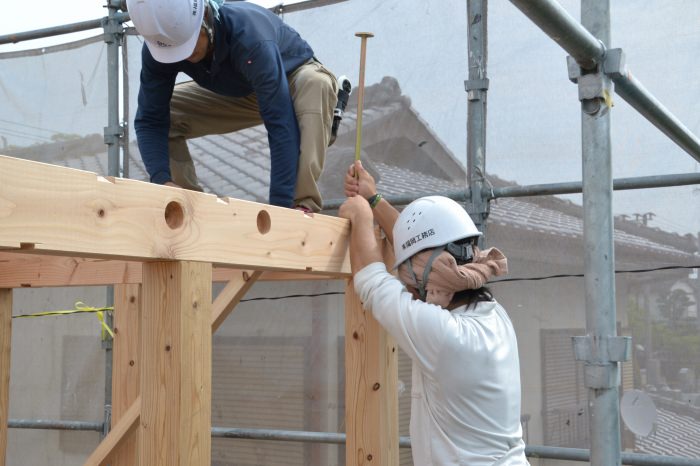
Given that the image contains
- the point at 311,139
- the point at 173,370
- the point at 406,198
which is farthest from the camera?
the point at 406,198

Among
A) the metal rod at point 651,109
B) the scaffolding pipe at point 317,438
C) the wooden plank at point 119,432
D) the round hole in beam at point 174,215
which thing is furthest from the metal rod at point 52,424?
the metal rod at point 651,109

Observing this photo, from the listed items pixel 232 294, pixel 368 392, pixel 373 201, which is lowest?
pixel 368 392

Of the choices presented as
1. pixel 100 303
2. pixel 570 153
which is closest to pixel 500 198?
pixel 570 153

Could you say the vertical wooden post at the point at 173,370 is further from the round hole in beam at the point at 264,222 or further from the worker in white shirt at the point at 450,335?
the worker in white shirt at the point at 450,335

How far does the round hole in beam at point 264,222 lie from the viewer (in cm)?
225

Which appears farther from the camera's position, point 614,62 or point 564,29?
point 614,62

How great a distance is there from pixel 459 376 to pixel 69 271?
1761 millimetres

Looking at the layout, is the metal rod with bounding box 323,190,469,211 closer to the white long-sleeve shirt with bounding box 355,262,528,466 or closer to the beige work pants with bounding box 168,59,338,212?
the beige work pants with bounding box 168,59,338,212

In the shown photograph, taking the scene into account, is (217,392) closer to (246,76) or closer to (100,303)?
(100,303)

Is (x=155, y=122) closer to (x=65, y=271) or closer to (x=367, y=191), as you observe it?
(x=65, y=271)

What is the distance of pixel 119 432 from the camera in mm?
3355

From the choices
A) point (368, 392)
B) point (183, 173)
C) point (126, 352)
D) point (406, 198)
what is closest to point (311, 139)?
point (183, 173)

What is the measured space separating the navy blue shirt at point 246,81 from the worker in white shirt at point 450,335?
535 mm

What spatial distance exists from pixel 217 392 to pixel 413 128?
2.17 metres
